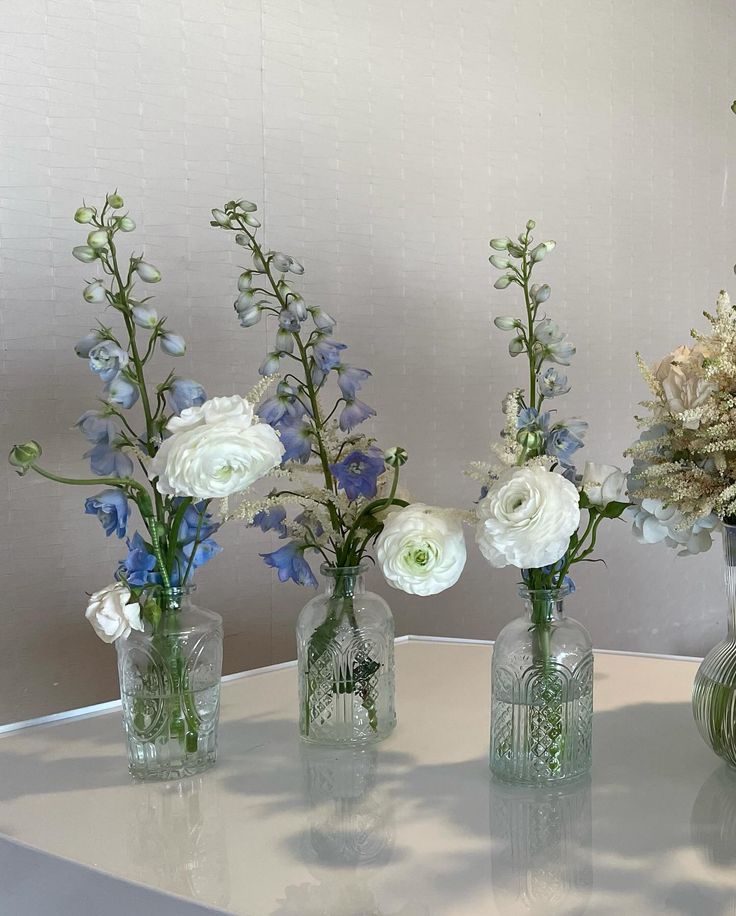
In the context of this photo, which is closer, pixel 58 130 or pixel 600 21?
pixel 58 130

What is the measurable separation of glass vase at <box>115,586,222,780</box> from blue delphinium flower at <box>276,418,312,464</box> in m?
0.17

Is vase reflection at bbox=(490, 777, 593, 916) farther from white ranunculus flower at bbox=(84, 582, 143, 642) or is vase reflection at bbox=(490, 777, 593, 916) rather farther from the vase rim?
white ranunculus flower at bbox=(84, 582, 143, 642)

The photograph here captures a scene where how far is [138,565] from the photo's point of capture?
97 cm

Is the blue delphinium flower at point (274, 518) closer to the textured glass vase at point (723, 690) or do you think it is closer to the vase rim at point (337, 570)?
the vase rim at point (337, 570)

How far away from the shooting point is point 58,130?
1.42 meters

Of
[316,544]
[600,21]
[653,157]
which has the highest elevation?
[600,21]

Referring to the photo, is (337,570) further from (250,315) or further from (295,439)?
(250,315)

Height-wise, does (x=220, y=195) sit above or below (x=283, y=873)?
above

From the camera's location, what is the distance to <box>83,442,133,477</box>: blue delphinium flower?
0.98 metres

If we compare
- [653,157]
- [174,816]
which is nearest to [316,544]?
[174,816]

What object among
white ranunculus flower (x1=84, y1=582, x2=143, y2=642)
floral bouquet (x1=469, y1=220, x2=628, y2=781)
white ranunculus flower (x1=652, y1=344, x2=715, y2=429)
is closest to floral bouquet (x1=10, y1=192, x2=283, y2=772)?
white ranunculus flower (x1=84, y1=582, x2=143, y2=642)

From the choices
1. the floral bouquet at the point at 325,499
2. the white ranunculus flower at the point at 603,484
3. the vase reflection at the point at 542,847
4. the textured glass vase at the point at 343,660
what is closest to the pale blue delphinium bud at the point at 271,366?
the floral bouquet at the point at 325,499

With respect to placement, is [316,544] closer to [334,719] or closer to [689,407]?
[334,719]

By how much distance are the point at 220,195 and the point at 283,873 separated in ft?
3.61
